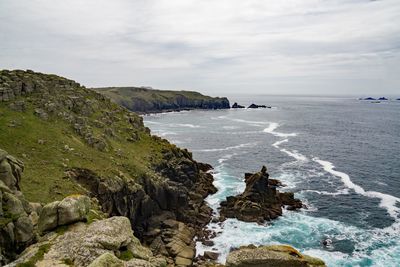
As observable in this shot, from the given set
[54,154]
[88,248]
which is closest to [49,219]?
[88,248]

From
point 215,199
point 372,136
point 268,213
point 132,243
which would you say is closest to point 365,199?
point 268,213

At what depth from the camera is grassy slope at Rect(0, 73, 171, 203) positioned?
Answer: 137 feet

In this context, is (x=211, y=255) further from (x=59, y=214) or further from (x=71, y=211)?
(x=59, y=214)

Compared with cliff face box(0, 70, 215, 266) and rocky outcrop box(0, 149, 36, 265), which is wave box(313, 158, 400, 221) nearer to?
cliff face box(0, 70, 215, 266)

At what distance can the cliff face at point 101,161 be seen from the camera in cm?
4694

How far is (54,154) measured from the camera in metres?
50.1

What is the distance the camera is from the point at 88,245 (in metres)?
23.7

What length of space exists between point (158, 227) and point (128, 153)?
1507 cm

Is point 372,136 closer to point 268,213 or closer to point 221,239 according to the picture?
point 268,213

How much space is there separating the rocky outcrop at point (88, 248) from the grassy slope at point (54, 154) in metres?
14.3

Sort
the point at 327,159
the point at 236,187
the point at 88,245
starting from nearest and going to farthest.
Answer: the point at 88,245, the point at 236,187, the point at 327,159

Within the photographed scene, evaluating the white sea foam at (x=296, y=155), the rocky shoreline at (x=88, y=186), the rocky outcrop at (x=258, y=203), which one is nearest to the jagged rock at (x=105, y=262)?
the rocky shoreline at (x=88, y=186)

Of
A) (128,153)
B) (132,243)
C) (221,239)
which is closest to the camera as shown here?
(132,243)

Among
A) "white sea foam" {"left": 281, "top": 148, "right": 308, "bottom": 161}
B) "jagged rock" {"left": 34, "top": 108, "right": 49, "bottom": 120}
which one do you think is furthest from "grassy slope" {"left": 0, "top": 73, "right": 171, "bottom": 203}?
"white sea foam" {"left": 281, "top": 148, "right": 308, "bottom": 161}
